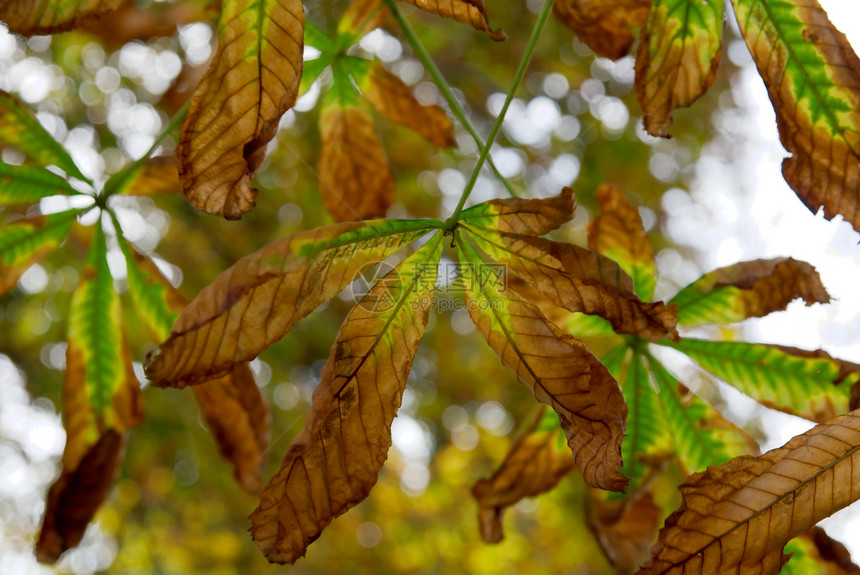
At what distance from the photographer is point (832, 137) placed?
783 mm

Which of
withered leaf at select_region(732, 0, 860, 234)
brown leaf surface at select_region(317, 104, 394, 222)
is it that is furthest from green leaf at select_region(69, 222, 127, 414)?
withered leaf at select_region(732, 0, 860, 234)

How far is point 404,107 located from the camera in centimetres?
134

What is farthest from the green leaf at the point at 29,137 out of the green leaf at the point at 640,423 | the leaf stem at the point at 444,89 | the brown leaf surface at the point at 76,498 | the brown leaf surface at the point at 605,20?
the green leaf at the point at 640,423

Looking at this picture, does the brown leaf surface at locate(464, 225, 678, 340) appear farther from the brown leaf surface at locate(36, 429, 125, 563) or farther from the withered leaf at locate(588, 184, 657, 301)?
the brown leaf surface at locate(36, 429, 125, 563)

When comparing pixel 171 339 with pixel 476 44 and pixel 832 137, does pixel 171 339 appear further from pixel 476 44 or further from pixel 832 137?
pixel 476 44

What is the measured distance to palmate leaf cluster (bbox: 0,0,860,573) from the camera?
671 millimetres

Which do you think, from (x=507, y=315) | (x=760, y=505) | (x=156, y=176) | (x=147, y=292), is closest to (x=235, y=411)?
(x=147, y=292)

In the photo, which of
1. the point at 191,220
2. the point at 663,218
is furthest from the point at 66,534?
the point at 663,218

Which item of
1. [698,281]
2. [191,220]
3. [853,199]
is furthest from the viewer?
[191,220]

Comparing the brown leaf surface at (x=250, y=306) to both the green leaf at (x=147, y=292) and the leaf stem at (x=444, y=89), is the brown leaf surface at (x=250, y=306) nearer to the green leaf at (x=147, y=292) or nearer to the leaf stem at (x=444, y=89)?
the leaf stem at (x=444, y=89)

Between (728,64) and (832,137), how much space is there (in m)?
3.64

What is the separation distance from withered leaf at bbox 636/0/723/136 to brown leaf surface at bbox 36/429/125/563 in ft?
3.28

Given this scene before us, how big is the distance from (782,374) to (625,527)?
1.24ft

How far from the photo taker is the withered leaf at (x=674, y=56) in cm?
86
